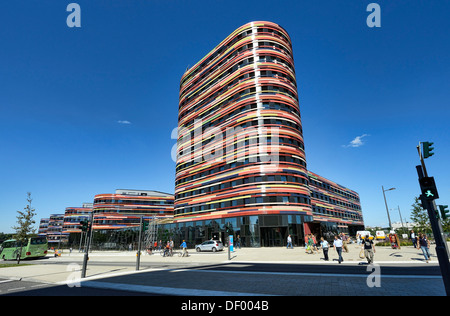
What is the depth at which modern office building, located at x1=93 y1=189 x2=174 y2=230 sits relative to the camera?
82562mm

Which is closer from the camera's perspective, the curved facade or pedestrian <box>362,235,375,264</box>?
pedestrian <box>362,235,375,264</box>

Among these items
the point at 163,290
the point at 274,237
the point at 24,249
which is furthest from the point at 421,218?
→ the point at 24,249

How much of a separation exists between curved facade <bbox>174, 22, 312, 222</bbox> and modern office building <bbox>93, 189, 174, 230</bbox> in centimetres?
4159

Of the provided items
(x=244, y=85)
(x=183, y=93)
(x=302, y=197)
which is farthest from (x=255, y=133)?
(x=183, y=93)

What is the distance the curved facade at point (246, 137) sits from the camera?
3722cm

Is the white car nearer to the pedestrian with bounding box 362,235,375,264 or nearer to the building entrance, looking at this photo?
the building entrance

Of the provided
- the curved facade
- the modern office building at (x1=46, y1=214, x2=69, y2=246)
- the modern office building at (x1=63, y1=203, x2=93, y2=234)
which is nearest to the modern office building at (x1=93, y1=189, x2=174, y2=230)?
the modern office building at (x1=63, y1=203, x2=93, y2=234)

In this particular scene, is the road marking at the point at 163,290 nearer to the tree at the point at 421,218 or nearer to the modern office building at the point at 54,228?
the tree at the point at 421,218

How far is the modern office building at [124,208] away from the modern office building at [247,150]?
40.6m

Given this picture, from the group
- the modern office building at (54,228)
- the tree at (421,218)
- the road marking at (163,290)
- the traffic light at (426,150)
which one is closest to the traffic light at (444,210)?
the traffic light at (426,150)

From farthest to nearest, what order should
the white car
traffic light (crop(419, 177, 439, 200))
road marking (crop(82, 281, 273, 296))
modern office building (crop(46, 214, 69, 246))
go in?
modern office building (crop(46, 214, 69, 246)) → the white car → road marking (crop(82, 281, 273, 296)) → traffic light (crop(419, 177, 439, 200))

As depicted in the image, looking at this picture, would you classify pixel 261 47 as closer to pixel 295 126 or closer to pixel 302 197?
pixel 295 126
